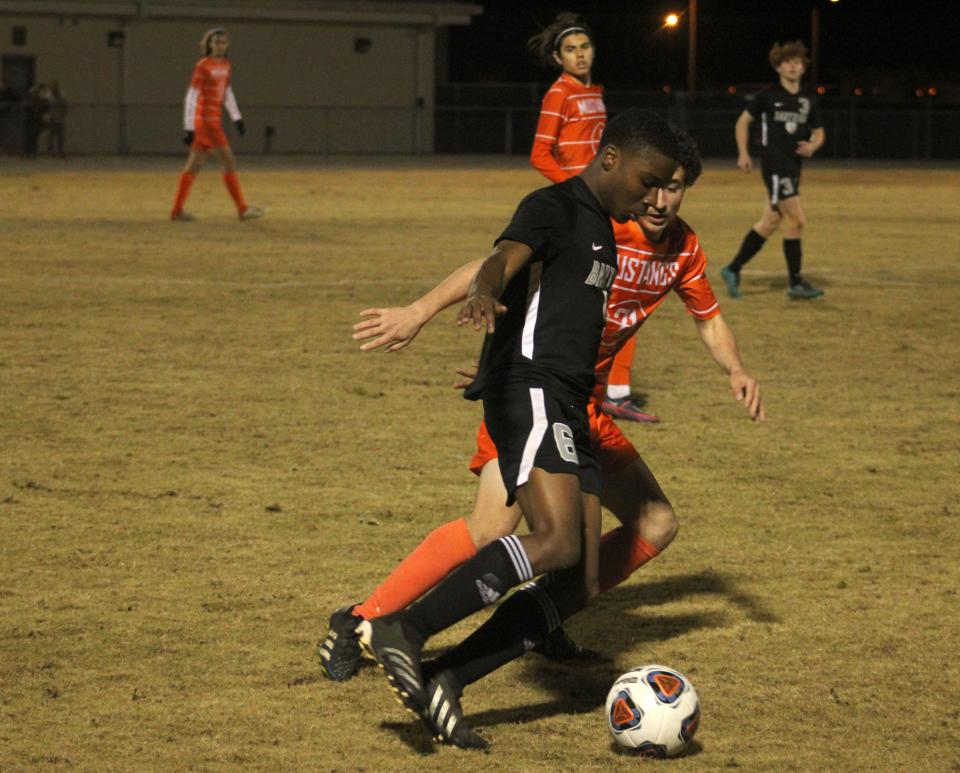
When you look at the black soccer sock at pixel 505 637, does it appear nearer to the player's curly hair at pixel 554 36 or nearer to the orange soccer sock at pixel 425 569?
the orange soccer sock at pixel 425 569

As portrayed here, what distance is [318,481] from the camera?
7043 millimetres

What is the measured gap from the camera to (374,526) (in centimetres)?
628

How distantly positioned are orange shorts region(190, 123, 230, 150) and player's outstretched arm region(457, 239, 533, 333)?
1573cm

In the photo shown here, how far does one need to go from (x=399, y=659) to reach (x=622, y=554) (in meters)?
1.11

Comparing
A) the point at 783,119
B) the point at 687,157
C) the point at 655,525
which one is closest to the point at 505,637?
the point at 655,525

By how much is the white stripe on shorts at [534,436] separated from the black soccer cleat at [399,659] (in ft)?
1.63

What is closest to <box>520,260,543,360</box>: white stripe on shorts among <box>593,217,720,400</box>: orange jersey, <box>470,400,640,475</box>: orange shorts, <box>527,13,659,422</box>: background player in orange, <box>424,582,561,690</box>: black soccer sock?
<box>470,400,640,475</box>: orange shorts

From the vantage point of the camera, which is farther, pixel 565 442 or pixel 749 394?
pixel 749 394

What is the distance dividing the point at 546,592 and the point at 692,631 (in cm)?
109

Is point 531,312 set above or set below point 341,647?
above

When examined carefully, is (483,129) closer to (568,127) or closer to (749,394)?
(568,127)

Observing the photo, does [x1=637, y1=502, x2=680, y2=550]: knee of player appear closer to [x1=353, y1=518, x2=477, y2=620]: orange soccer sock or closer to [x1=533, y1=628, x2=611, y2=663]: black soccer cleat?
[x1=533, y1=628, x2=611, y2=663]: black soccer cleat

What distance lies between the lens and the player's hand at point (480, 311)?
12.0 ft

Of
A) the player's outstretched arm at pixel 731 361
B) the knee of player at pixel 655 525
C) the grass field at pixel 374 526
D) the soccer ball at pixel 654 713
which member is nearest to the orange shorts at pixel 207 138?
the grass field at pixel 374 526
